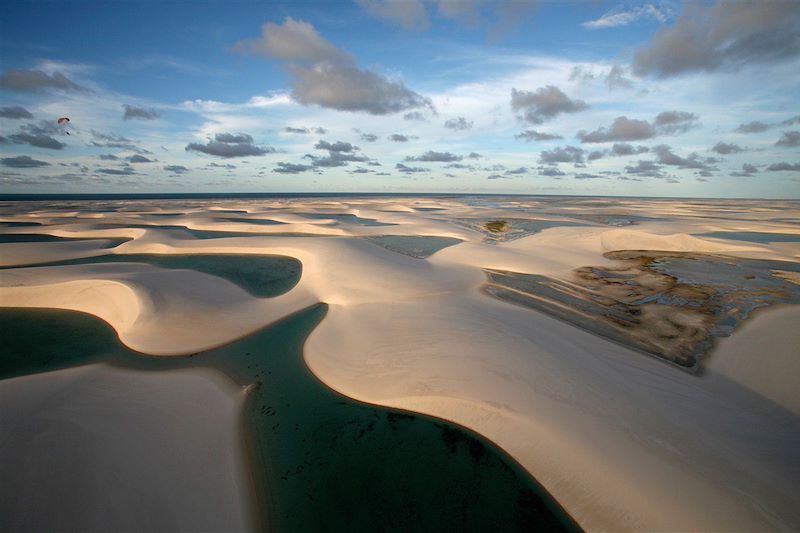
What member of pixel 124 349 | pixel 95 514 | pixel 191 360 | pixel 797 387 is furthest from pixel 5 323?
pixel 797 387

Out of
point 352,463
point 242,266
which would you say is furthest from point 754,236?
point 242,266

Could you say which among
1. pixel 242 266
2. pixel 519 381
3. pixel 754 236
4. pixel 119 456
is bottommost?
pixel 242 266

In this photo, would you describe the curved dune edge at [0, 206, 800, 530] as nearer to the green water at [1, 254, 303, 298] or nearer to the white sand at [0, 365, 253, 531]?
the green water at [1, 254, 303, 298]

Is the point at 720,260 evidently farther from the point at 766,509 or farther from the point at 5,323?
the point at 5,323

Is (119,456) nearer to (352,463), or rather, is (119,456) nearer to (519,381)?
(352,463)

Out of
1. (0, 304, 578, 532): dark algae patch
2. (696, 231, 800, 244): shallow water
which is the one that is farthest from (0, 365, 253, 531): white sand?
(696, 231, 800, 244): shallow water
